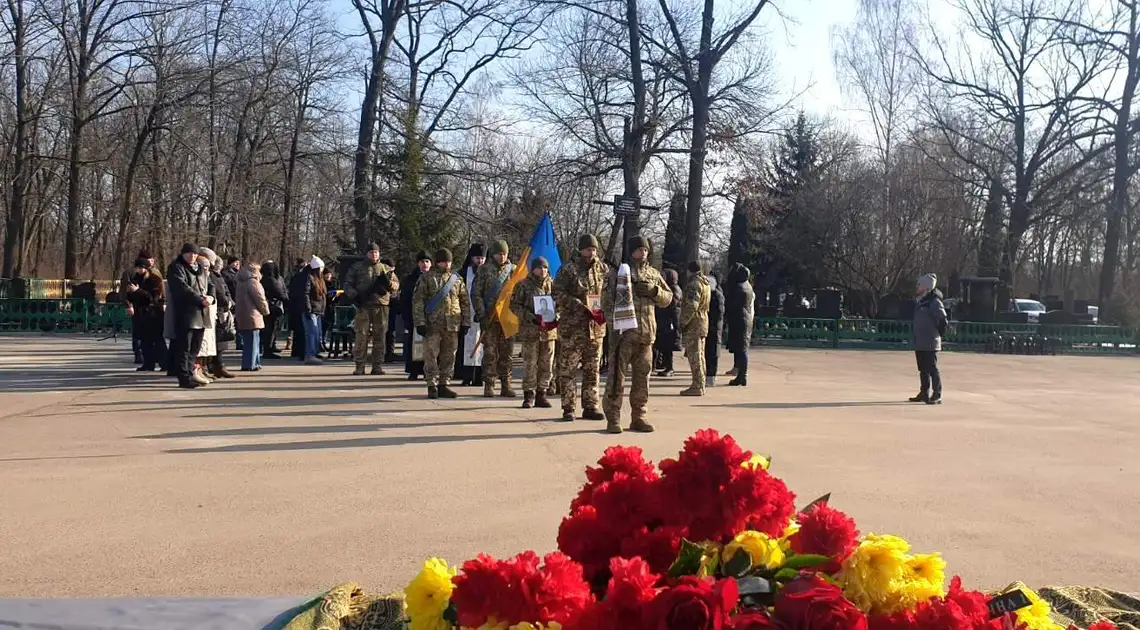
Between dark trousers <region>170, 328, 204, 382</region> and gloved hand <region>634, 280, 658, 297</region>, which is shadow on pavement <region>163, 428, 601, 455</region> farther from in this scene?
dark trousers <region>170, 328, 204, 382</region>

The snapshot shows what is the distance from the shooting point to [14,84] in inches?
1297

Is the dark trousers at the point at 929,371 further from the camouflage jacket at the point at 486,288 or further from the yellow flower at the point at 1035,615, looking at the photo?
the yellow flower at the point at 1035,615

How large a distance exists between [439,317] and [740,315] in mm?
5329

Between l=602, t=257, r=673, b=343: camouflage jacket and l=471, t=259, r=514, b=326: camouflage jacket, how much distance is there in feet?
10.2

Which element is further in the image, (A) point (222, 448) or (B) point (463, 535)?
(A) point (222, 448)

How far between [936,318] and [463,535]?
381 inches

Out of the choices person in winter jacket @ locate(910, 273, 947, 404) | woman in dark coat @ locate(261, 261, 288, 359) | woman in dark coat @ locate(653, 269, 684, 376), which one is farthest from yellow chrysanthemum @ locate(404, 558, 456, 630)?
woman in dark coat @ locate(261, 261, 288, 359)

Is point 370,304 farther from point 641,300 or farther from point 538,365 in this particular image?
point 641,300

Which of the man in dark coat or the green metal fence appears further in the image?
the green metal fence

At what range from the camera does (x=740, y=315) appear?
14.6 m

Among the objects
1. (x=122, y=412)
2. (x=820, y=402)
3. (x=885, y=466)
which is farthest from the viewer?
(x=820, y=402)

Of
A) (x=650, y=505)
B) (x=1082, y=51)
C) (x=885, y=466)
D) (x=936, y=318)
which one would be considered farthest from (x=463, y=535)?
(x=1082, y=51)

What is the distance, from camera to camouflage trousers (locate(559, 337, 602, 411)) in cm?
1012

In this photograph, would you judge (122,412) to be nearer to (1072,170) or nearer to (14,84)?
(14,84)
